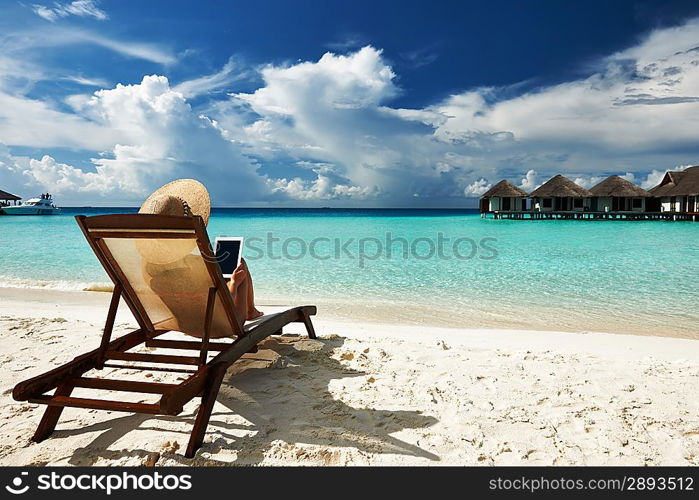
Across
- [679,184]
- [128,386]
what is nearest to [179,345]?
[128,386]

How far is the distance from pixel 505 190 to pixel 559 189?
4185 millimetres

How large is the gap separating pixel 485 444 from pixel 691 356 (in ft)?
8.69

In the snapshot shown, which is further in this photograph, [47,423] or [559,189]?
[559,189]

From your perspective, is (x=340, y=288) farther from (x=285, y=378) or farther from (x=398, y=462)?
(x=398, y=462)

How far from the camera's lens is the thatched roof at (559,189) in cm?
3612

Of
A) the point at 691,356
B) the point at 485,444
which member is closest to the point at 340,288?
the point at 691,356

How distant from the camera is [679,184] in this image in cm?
3466

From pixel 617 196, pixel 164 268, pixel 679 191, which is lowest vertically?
pixel 164 268

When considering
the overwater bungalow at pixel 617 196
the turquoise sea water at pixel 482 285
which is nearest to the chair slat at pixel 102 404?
the turquoise sea water at pixel 482 285

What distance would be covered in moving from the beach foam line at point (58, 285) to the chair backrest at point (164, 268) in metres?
5.60

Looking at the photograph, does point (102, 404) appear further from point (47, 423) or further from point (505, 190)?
point (505, 190)

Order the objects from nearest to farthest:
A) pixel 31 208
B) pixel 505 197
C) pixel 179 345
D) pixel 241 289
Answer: pixel 179 345, pixel 241 289, pixel 505 197, pixel 31 208

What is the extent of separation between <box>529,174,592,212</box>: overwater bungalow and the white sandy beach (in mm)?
35635

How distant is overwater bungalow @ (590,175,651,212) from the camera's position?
36.1 meters
